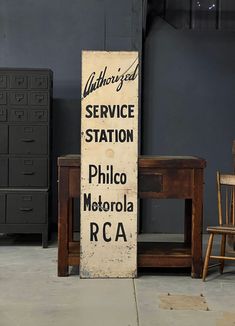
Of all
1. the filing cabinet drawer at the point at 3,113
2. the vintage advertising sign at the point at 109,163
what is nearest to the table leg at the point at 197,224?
the vintage advertising sign at the point at 109,163

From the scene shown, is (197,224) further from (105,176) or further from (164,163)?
(105,176)

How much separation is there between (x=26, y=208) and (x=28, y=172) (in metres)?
0.37

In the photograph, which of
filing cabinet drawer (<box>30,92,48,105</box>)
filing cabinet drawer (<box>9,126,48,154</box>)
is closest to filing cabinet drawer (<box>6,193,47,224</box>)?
filing cabinet drawer (<box>9,126,48,154</box>)

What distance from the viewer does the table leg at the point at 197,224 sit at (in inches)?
153

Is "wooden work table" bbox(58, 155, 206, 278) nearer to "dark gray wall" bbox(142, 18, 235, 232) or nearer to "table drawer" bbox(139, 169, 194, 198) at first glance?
"table drawer" bbox(139, 169, 194, 198)

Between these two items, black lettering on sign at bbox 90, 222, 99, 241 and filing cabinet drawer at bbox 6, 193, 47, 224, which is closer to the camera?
black lettering on sign at bbox 90, 222, 99, 241

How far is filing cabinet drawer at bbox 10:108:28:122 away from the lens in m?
5.17

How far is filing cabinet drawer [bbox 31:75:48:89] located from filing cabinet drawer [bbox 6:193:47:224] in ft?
3.58

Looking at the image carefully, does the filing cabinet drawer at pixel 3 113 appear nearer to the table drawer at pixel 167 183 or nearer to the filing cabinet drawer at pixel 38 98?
the filing cabinet drawer at pixel 38 98

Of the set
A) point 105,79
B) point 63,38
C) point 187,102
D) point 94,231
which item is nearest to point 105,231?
point 94,231

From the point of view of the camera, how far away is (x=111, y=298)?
11.2 feet

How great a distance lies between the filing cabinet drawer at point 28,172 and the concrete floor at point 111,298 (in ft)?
3.36

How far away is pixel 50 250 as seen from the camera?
501cm

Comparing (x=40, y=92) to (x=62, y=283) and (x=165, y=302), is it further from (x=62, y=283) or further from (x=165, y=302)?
(x=165, y=302)
